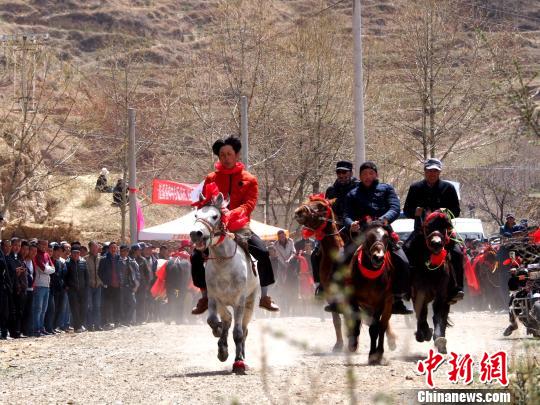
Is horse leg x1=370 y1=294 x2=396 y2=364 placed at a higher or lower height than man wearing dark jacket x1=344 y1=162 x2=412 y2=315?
lower

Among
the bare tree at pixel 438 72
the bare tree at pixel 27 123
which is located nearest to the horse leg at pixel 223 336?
the bare tree at pixel 27 123

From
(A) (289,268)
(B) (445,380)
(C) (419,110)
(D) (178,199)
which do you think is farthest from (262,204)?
(B) (445,380)

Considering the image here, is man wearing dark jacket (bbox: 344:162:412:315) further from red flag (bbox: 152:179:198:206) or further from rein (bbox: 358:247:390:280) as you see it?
red flag (bbox: 152:179:198:206)

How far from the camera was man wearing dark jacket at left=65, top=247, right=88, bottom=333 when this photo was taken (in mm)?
25922

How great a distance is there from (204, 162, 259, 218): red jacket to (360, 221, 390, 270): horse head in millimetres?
1672

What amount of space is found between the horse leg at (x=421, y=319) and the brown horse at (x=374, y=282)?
568mm

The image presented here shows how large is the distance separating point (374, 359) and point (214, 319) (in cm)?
208

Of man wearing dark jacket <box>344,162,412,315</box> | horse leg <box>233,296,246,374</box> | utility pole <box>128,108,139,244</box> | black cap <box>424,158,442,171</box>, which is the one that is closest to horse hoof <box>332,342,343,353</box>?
man wearing dark jacket <box>344,162,412,315</box>

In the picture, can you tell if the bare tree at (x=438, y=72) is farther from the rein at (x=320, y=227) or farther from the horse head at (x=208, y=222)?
the horse head at (x=208, y=222)

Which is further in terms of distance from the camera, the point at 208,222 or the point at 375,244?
the point at 375,244

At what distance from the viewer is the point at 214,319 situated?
14586 mm

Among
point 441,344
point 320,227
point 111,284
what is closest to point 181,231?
point 111,284

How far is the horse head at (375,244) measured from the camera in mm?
14461

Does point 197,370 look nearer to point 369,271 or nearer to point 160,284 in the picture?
point 369,271
